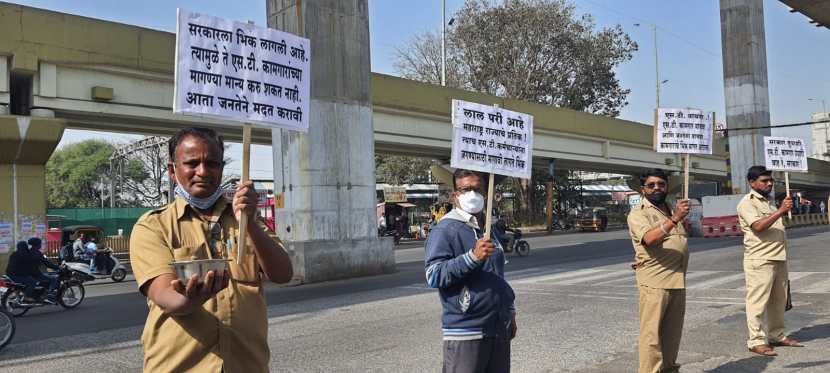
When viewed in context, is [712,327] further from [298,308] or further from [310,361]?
[298,308]

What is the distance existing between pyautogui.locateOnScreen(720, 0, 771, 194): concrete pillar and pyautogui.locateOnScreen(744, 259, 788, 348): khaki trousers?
95.5ft

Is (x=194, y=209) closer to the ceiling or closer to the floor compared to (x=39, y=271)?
closer to the ceiling

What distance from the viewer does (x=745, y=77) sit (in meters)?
33.5

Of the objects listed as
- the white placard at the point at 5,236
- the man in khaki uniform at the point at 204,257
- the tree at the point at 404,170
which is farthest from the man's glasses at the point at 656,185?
the tree at the point at 404,170

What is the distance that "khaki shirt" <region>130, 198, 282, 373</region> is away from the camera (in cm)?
249

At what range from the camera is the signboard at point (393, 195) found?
42.4m

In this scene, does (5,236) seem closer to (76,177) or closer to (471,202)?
(471,202)

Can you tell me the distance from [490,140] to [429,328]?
440 cm

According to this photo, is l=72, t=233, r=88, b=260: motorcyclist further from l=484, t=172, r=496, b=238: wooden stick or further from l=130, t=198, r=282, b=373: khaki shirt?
l=130, t=198, r=282, b=373: khaki shirt

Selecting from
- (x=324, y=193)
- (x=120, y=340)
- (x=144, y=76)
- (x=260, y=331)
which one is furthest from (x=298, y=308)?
(x=144, y=76)

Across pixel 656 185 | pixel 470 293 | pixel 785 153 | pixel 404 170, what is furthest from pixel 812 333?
pixel 404 170

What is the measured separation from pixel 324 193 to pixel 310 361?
31.2ft

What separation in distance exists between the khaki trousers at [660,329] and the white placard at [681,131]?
293 cm

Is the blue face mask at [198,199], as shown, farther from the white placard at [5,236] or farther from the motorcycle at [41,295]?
the white placard at [5,236]
